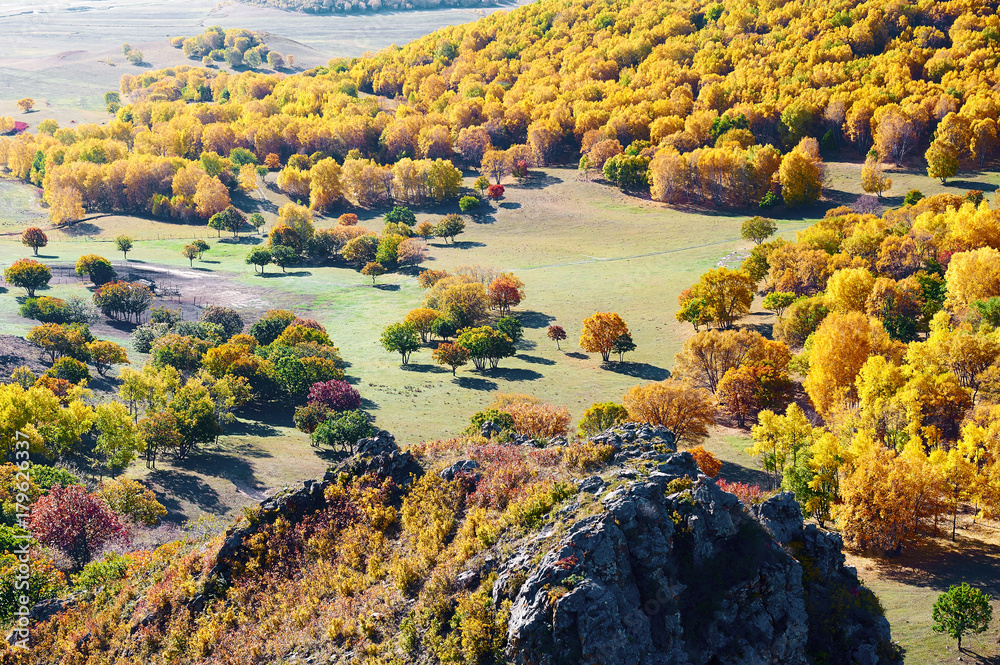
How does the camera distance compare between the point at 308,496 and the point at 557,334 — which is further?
the point at 557,334

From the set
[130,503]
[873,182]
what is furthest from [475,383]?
[873,182]

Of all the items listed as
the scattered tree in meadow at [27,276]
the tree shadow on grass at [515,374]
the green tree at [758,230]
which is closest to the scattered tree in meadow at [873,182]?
the green tree at [758,230]

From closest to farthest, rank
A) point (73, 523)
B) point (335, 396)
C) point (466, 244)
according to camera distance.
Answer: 1. point (73, 523)
2. point (335, 396)
3. point (466, 244)

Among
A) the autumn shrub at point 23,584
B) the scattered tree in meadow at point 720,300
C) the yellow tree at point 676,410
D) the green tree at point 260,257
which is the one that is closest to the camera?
the autumn shrub at point 23,584

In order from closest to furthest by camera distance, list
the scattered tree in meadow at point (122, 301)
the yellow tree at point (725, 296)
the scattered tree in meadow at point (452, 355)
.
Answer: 1. the scattered tree in meadow at point (452, 355)
2. the yellow tree at point (725, 296)
3. the scattered tree in meadow at point (122, 301)

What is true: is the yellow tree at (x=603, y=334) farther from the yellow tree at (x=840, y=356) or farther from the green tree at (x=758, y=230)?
the green tree at (x=758, y=230)

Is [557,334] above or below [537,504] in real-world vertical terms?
below

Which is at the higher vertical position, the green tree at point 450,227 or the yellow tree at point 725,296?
the yellow tree at point 725,296

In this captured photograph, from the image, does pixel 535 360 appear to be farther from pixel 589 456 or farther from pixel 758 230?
pixel 589 456

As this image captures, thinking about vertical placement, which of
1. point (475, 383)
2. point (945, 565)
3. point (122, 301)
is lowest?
point (122, 301)
